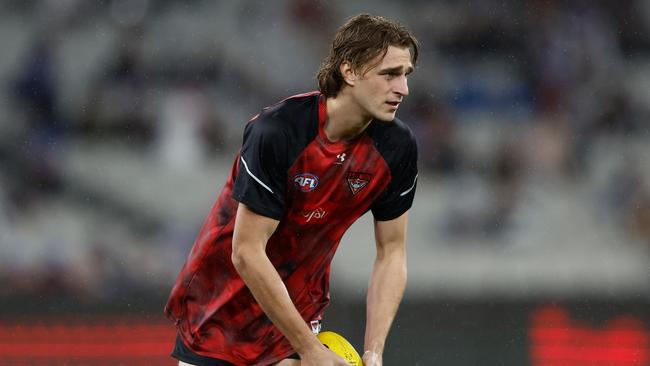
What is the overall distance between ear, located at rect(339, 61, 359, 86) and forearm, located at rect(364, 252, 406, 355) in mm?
852

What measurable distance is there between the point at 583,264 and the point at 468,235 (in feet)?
3.99

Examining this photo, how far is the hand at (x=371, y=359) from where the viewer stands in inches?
178

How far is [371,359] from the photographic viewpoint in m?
4.52

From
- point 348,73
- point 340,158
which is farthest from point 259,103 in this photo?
point 348,73

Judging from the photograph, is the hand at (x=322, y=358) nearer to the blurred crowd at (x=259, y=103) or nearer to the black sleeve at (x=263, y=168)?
the black sleeve at (x=263, y=168)

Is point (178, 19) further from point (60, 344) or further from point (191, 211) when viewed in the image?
point (60, 344)

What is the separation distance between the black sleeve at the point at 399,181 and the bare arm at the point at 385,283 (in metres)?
0.05

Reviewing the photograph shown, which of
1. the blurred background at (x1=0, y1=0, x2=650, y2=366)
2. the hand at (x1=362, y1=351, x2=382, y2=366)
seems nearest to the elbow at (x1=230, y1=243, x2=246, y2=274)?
the hand at (x1=362, y1=351, x2=382, y2=366)

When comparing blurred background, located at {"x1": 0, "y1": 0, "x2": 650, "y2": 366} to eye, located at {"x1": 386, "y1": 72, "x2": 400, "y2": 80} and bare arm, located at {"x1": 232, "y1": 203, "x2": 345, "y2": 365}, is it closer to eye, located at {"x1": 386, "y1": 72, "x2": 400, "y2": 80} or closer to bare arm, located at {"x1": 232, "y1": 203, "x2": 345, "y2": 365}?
bare arm, located at {"x1": 232, "y1": 203, "x2": 345, "y2": 365}

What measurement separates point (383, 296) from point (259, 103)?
7.48 m

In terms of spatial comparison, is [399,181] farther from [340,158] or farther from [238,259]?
[238,259]

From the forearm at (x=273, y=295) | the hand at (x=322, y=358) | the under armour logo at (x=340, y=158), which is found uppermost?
the under armour logo at (x=340, y=158)

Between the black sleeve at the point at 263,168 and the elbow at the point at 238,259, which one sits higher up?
the black sleeve at the point at 263,168

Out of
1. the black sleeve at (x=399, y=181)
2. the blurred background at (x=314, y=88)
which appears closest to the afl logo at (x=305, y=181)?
the black sleeve at (x=399, y=181)
